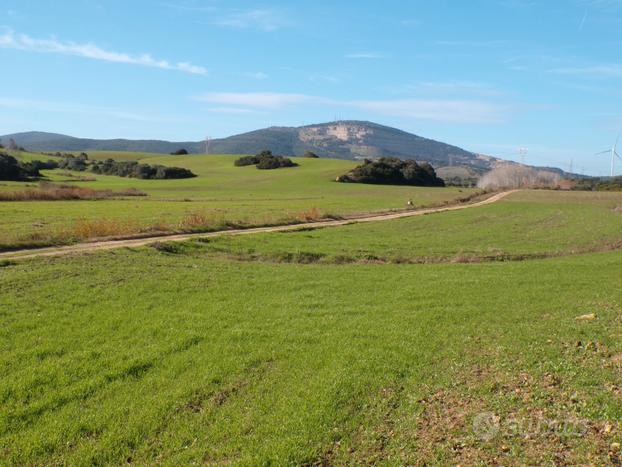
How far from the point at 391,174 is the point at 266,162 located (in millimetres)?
33204

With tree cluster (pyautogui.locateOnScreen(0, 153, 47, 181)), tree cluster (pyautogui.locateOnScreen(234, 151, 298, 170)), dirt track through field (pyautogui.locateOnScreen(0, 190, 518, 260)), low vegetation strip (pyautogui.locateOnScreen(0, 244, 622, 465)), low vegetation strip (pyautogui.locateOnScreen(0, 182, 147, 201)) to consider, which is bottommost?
low vegetation strip (pyautogui.locateOnScreen(0, 244, 622, 465))

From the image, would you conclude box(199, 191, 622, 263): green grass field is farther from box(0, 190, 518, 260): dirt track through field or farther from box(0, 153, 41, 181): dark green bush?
box(0, 153, 41, 181): dark green bush

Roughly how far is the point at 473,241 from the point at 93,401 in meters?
27.7

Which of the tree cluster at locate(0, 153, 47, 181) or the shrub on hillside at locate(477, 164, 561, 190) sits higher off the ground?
the shrub on hillside at locate(477, 164, 561, 190)

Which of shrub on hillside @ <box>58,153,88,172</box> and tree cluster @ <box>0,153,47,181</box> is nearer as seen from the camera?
tree cluster @ <box>0,153,47,181</box>

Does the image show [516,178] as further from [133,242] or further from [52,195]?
[133,242]

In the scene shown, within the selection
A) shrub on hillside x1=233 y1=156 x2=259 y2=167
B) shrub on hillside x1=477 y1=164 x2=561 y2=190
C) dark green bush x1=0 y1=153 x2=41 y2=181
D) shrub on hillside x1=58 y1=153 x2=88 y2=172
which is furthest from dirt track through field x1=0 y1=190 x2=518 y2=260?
shrub on hillside x1=58 y1=153 x2=88 y2=172

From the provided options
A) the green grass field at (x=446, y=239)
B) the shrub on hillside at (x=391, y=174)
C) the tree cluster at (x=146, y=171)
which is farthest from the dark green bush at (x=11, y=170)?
the green grass field at (x=446, y=239)

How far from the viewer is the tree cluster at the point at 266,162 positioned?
131 meters

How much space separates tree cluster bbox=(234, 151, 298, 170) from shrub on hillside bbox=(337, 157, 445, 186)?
23359 millimetres

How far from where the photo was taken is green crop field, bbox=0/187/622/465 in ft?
23.0

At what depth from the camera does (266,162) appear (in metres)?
132

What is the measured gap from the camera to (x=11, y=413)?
25.9ft

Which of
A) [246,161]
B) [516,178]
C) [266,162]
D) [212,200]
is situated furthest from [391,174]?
[212,200]
